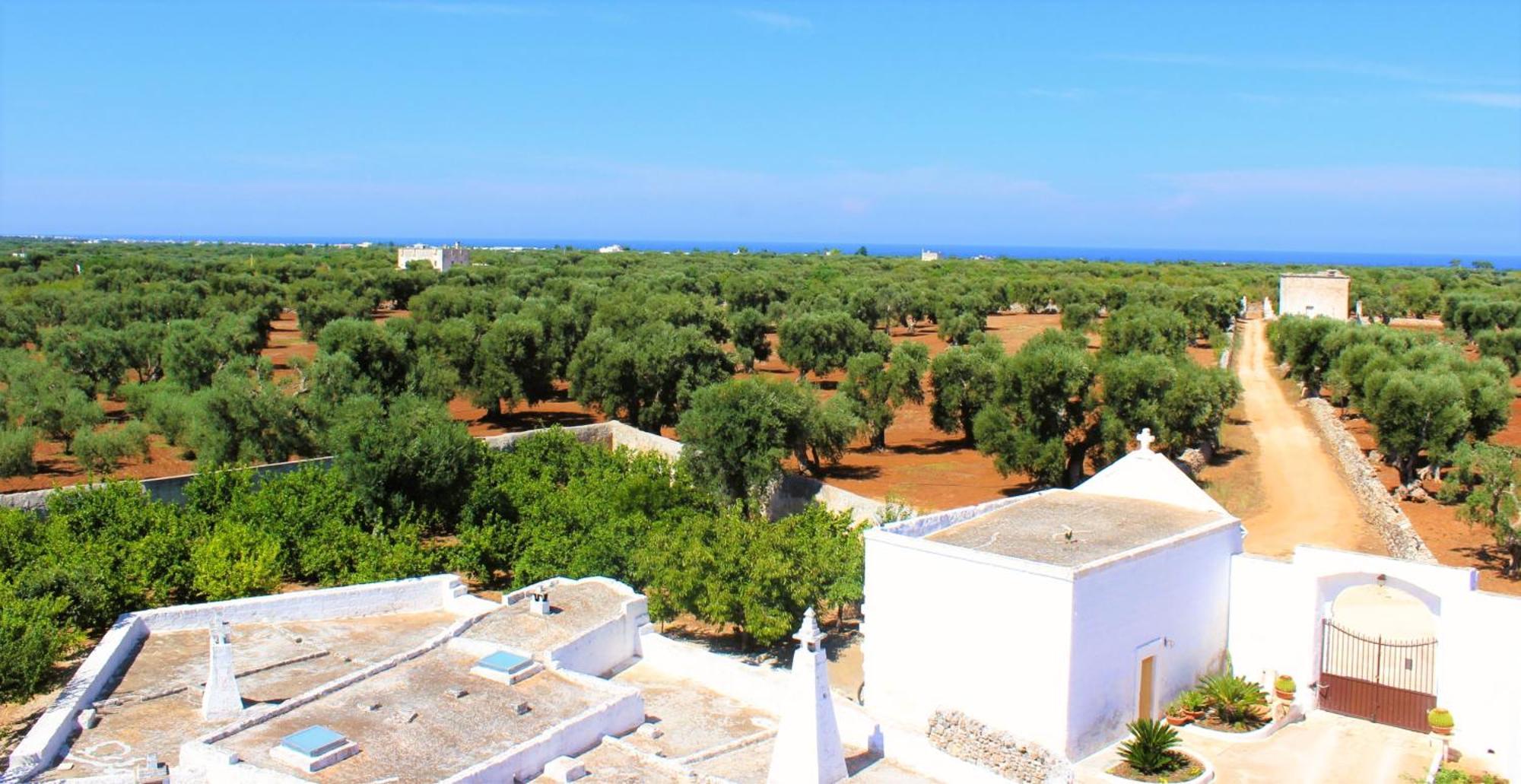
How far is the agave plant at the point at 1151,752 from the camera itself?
13.2 meters

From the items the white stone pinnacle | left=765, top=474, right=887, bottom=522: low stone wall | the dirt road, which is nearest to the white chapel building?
the white stone pinnacle

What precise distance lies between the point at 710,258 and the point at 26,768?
110 meters

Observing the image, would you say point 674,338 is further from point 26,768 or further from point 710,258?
point 710,258

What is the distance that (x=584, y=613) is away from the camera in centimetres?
1634

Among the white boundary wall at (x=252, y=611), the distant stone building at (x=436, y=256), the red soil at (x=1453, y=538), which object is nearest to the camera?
the white boundary wall at (x=252, y=611)

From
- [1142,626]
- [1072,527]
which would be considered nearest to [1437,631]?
[1142,626]

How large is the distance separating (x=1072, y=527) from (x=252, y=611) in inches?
493

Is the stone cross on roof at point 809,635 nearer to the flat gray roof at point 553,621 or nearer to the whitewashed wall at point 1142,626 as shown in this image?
the whitewashed wall at point 1142,626

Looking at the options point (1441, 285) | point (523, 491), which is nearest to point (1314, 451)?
point (523, 491)

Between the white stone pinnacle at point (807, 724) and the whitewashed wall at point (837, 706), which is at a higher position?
the white stone pinnacle at point (807, 724)

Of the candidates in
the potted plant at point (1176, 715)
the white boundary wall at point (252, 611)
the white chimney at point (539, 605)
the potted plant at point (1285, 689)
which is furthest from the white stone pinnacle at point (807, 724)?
the white boundary wall at point (252, 611)

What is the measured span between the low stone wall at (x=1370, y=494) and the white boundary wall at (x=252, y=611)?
1815cm

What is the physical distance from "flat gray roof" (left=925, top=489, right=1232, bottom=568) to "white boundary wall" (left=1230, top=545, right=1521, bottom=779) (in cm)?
122

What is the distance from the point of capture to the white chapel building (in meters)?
13.9
